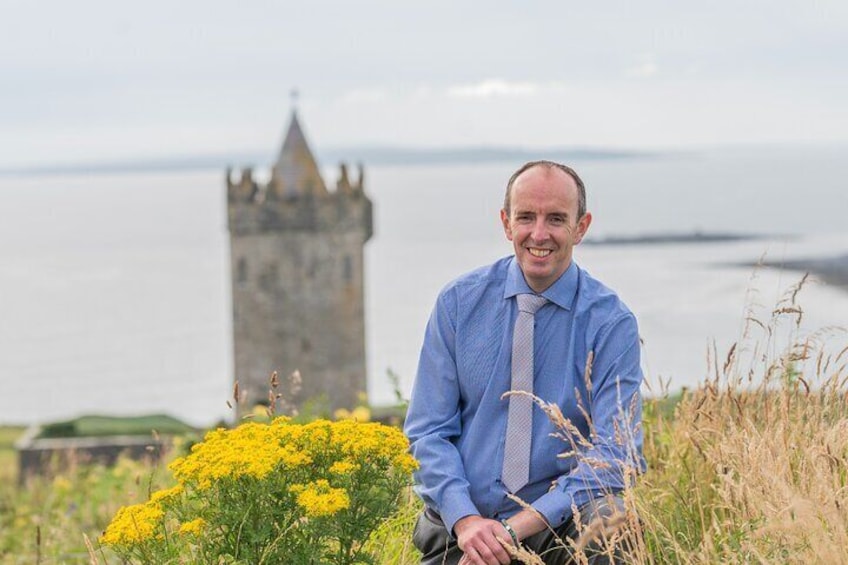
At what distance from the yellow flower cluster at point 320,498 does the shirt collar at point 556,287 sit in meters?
0.93

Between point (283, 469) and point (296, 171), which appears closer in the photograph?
point (283, 469)

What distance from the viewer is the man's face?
3.64 m

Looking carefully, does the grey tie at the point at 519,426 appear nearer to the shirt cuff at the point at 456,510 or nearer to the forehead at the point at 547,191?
the shirt cuff at the point at 456,510

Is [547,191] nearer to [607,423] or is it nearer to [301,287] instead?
[607,423]

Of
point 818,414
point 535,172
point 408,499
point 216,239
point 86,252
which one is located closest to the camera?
point 535,172

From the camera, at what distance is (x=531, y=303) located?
377cm

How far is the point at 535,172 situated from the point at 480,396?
2.32 ft

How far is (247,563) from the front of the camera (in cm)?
332

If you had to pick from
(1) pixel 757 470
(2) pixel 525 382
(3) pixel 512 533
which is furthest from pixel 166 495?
(1) pixel 757 470

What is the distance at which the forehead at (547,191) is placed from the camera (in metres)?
3.64

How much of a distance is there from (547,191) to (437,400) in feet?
2.38

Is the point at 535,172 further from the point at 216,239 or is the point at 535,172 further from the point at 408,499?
the point at 216,239

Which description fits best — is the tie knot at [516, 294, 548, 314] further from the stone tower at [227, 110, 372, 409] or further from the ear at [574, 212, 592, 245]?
the stone tower at [227, 110, 372, 409]

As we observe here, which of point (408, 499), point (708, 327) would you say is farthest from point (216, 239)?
point (408, 499)
